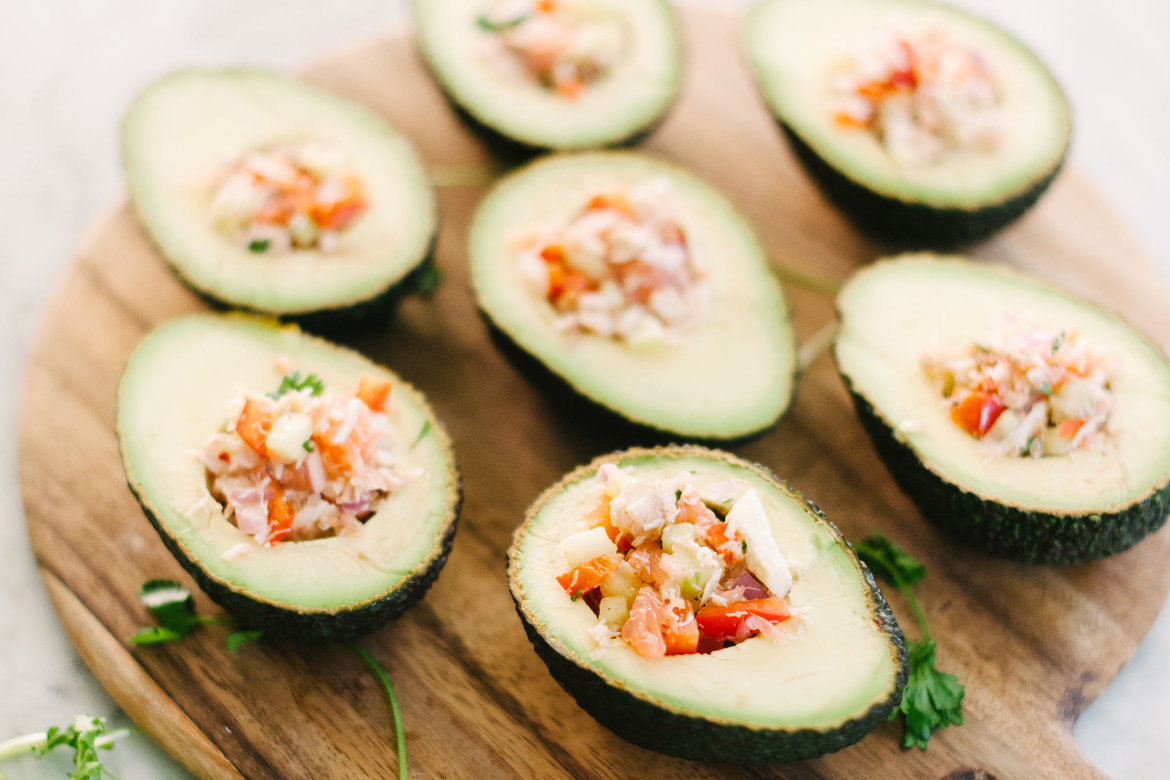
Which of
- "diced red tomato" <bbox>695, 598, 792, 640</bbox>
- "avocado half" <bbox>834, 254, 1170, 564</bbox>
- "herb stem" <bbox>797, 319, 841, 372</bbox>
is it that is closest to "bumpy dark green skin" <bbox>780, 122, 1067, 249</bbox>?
"avocado half" <bbox>834, 254, 1170, 564</bbox>

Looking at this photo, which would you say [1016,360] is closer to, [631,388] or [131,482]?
[631,388]

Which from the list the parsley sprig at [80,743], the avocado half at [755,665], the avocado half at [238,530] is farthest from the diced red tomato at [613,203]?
the parsley sprig at [80,743]

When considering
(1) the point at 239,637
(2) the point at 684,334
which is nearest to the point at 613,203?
(2) the point at 684,334

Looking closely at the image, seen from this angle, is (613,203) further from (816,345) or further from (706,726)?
(706,726)

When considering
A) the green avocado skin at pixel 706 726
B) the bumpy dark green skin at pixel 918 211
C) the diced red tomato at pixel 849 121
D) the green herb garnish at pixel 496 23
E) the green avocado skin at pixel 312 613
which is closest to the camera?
the green avocado skin at pixel 706 726

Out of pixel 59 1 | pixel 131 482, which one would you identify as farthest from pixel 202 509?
pixel 59 1

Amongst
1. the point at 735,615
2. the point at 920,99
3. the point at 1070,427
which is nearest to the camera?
the point at 735,615

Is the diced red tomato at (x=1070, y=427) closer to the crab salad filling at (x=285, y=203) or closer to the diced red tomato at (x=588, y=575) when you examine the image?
the diced red tomato at (x=588, y=575)
